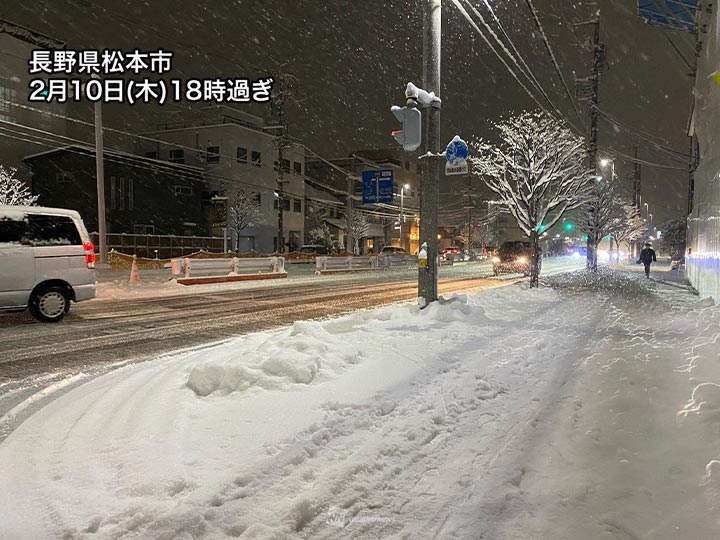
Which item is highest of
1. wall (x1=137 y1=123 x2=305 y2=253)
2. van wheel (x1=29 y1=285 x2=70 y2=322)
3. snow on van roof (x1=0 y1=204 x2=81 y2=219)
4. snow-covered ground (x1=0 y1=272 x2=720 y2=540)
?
wall (x1=137 y1=123 x2=305 y2=253)

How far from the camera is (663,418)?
14.6ft

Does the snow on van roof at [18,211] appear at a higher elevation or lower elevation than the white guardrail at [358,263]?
higher

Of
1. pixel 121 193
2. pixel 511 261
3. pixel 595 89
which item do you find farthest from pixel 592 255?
pixel 121 193

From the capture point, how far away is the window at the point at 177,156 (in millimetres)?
47781

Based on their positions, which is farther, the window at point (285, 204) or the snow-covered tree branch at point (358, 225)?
the snow-covered tree branch at point (358, 225)

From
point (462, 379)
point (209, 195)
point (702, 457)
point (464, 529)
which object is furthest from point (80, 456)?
point (209, 195)

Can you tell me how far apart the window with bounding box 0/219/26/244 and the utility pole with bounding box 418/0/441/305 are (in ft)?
26.0

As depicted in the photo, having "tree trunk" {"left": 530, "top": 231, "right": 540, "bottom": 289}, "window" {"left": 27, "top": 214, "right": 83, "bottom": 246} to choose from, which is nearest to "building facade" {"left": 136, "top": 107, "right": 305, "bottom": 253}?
"tree trunk" {"left": 530, "top": 231, "right": 540, "bottom": 289}

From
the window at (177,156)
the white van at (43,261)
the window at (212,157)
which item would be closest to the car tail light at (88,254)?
the white van at (43,261)

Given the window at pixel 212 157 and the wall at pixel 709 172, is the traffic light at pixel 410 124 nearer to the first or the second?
the wall at pixel 709 172

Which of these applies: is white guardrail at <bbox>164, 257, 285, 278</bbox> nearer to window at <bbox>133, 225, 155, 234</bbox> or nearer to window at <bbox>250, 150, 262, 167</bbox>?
window at <bbox>133, 225, 155, 234</bbox>

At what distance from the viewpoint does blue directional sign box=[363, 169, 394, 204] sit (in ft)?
103

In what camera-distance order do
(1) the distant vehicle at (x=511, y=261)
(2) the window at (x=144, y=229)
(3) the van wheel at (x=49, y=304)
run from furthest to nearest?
(2) the window at (x=144, y=229) < (1) the distant vehicle at (x=511, y=261) < (3) the van wheel at (x=49, y=304)

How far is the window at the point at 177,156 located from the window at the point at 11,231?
40.6 m
